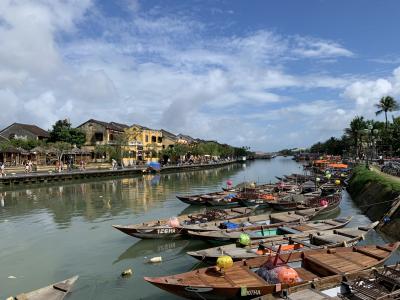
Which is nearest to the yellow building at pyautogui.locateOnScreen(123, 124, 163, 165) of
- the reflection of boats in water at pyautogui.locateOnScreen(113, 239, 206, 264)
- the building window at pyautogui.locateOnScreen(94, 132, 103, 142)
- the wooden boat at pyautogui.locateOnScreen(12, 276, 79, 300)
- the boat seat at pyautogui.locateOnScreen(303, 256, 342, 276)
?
the building window at pyautogui.locateOnScreen(94, 132, 103, 142)

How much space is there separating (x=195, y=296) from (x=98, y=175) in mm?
57401

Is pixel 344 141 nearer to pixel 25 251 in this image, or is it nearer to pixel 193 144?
pixel 193 144

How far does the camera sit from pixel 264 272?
40.6 ft

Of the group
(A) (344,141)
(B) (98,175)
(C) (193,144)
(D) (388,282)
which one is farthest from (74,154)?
(A) (344,141)

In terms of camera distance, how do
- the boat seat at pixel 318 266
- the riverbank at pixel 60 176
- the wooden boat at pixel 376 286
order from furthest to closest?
1. the riverbank at pixel 60 176
2. the boat seat at pixel 318 266
3. the wooden boat at pixel 376 286

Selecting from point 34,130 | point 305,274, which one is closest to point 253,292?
point 305,274

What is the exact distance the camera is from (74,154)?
78062 mm

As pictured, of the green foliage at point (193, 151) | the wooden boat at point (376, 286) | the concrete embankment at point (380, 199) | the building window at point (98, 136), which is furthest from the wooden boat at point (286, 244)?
the green foliage at point (193, 151)

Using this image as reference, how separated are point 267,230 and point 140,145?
75.0 m

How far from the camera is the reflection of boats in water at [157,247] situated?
63.9 ft

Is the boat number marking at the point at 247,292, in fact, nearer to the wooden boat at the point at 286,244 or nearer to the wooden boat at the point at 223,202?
the wooden boat at the point at 286,244

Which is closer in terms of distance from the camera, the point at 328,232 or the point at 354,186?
the point at 328,232

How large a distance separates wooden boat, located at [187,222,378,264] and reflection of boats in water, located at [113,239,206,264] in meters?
4.26

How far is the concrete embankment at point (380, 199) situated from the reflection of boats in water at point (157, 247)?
443 inches
